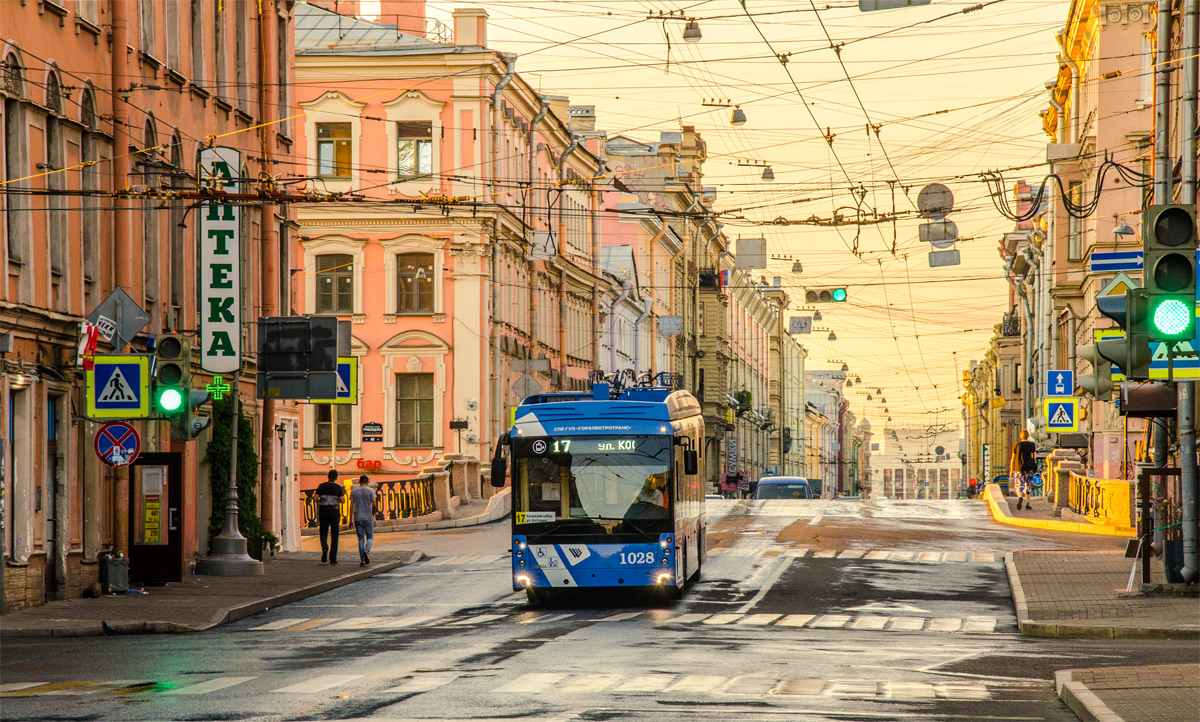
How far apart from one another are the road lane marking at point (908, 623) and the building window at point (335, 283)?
33.3m

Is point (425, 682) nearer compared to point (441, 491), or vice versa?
point (425, 682)

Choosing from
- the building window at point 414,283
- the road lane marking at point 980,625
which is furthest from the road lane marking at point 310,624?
the building window at point 414,283

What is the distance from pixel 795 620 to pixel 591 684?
7.75 meters

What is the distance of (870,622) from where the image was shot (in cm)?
2084

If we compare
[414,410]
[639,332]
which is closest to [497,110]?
[414,410]

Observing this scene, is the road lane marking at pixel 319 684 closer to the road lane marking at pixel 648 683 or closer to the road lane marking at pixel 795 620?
the road lane marking at pixel 648 683

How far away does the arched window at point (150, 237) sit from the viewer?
91.8ft

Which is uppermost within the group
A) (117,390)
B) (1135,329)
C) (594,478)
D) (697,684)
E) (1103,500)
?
(1135,329)

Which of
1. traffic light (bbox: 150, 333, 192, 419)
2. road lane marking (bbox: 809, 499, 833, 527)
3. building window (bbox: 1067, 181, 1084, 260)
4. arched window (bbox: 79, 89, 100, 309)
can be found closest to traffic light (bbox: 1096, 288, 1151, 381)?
traffic light (bbox: 150, 333, 192, 419)

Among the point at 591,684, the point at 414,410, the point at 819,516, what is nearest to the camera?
the point at 591,684

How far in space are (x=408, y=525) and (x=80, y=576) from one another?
20.6 metres

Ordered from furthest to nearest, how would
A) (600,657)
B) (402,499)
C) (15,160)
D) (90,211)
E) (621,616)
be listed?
(402,499), (90,211), (15,160), (621,616), (600,657)

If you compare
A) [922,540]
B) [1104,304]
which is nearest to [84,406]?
[1104,304]

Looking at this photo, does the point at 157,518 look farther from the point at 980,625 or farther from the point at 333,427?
the point at 333,427
